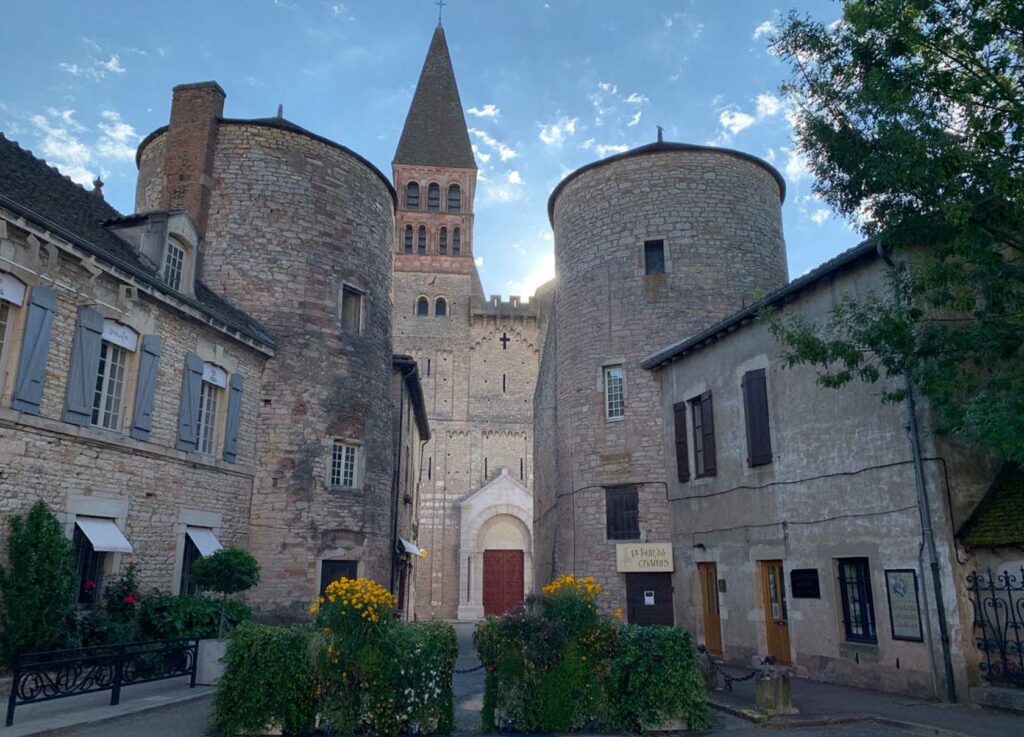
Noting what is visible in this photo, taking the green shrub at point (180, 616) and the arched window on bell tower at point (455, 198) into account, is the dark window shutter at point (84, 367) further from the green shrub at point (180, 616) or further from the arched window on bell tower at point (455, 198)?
the arched window on bell tower at point (455, 198)

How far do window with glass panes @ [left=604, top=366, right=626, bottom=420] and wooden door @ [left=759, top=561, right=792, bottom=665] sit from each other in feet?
18.2

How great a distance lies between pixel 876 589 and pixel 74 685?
10200mm

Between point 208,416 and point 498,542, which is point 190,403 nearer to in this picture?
point 208,416

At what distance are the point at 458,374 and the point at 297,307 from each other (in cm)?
2381

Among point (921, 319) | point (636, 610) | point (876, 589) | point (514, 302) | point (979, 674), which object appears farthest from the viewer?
point (514, 302)

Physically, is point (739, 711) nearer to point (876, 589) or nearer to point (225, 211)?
point (876, 589)

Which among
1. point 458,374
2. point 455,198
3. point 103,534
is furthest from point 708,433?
point 455,198

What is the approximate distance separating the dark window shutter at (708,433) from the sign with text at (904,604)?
475cm

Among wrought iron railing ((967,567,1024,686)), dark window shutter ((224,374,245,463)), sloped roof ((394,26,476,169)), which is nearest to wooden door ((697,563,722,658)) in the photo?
wrought iron railing ((967,567,1024,686))

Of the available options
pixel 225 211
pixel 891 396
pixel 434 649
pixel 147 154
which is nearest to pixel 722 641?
pixel 891 396

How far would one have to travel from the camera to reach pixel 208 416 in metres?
15.0

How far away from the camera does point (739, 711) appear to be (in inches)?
345

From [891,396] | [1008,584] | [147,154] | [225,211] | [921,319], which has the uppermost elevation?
[147,154]

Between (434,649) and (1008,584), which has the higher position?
(1008,584)
